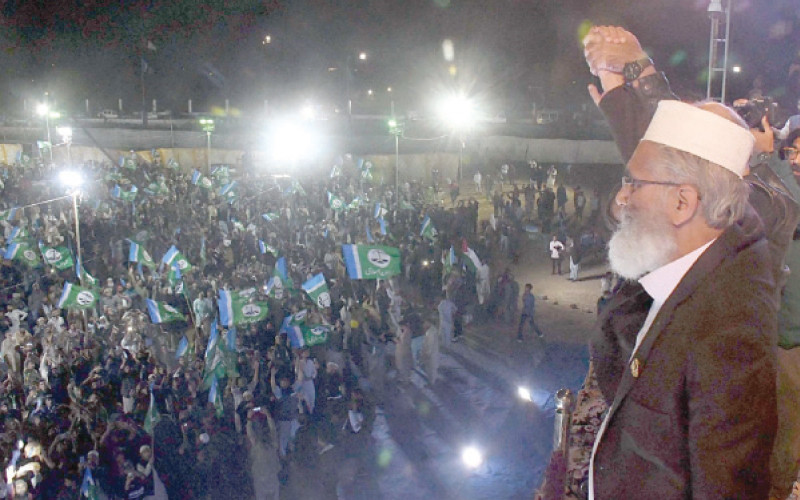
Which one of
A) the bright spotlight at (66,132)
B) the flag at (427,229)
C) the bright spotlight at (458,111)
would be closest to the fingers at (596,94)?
the flag at (427,229)

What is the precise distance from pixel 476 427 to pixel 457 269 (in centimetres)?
589

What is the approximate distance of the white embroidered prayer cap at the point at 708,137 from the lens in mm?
1642

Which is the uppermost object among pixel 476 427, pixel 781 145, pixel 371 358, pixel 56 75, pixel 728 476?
pixel 56 75

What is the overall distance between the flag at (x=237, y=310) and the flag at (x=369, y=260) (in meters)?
1.69

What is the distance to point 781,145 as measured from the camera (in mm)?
3373

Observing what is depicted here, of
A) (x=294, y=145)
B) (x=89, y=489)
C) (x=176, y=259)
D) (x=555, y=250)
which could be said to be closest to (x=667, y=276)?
(x=89, y=489)

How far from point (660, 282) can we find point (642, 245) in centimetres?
11

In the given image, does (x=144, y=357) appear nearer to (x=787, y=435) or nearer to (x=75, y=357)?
(x=75, y=357)

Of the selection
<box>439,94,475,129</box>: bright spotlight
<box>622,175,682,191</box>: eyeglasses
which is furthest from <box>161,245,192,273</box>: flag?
<box>439,94,475,129</box>: bright spotlight

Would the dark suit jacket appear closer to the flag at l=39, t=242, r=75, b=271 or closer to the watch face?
the watch face

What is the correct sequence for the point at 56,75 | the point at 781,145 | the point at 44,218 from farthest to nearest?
the point at 56,75, the point at 44,218, the point at 781,145

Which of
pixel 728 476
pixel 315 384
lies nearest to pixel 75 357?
pixel 315 384

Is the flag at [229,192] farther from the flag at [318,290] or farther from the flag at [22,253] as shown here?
the flag at [318,290]

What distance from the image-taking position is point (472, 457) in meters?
8.96
